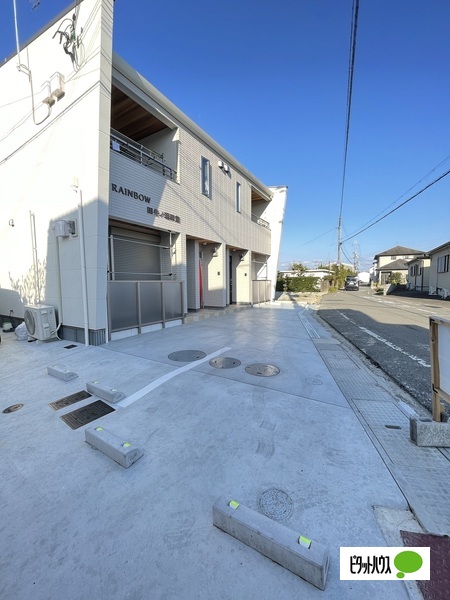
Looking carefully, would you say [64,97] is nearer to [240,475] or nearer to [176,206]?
[176,206]

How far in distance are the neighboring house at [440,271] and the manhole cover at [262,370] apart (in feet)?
77.1

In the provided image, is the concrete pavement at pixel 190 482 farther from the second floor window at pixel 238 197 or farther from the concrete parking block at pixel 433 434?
the second floor window at pixel 238 197

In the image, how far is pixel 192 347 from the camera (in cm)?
561

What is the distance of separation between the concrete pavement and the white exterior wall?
3.00 m

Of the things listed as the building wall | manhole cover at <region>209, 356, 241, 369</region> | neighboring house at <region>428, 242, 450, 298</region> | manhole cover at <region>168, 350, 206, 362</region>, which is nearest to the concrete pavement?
manhole cover at <region>209, 356, 241, 369</region>

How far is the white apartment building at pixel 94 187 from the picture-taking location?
5562 millimetres

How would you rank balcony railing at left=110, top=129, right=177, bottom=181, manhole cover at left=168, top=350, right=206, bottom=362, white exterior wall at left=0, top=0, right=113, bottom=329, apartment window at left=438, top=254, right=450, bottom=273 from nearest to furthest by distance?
1. manhole cover at left=168, top=350, right=206, bottom=362
2. white exterior wall at left=0, top=0, right=113, bottom=329
3. balcony railing at left=110, top=129, right=177, bottom=181
4. apartment window at left=438, top=254, right=450, bottom=273

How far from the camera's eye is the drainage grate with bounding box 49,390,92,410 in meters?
3.16

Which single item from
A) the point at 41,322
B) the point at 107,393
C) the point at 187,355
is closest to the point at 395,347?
the point at 187,355

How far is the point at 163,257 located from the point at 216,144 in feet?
17.4

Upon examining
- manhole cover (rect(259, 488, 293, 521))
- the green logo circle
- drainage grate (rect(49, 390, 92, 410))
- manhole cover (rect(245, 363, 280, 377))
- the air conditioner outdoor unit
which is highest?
the air conditioner outdoor unit

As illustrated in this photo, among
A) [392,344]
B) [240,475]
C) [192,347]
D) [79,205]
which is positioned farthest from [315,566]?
[79,205]

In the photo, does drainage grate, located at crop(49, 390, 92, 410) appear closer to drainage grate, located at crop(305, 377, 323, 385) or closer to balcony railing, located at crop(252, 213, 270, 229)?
drainage grate, located at crop(305, 377, 323, 385)

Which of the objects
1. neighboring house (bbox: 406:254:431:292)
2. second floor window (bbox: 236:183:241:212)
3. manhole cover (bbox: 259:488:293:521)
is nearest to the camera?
manhole cover (bbox: 259:488:293:521)
